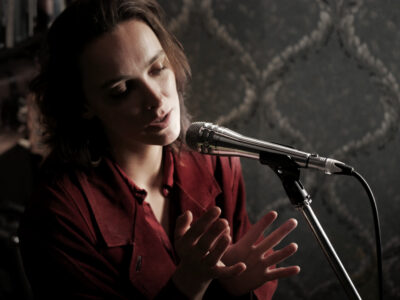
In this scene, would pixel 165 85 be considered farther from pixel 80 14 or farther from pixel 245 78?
pixel 245 78

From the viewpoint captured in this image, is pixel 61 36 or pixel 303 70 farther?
pixel 303 70

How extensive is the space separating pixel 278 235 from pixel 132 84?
51 centimetres

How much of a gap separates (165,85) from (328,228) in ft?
3.51

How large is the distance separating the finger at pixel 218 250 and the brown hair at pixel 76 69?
48 centimetres

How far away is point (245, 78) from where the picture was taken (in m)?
1.65

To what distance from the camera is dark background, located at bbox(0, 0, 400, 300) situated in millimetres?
1559

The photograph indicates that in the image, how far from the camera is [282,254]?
0.90 m

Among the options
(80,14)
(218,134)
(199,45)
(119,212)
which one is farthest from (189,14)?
(218,134)

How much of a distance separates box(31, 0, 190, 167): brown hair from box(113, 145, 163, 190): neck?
0.24ft

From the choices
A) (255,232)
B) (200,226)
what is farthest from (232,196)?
(200,226)

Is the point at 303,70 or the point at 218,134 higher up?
the point at 303,70

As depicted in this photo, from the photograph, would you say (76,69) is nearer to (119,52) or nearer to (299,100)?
(119,52)

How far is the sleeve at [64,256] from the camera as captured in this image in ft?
3.19

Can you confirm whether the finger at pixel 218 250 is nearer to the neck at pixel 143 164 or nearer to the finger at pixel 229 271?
the finger at pixel 229 271
